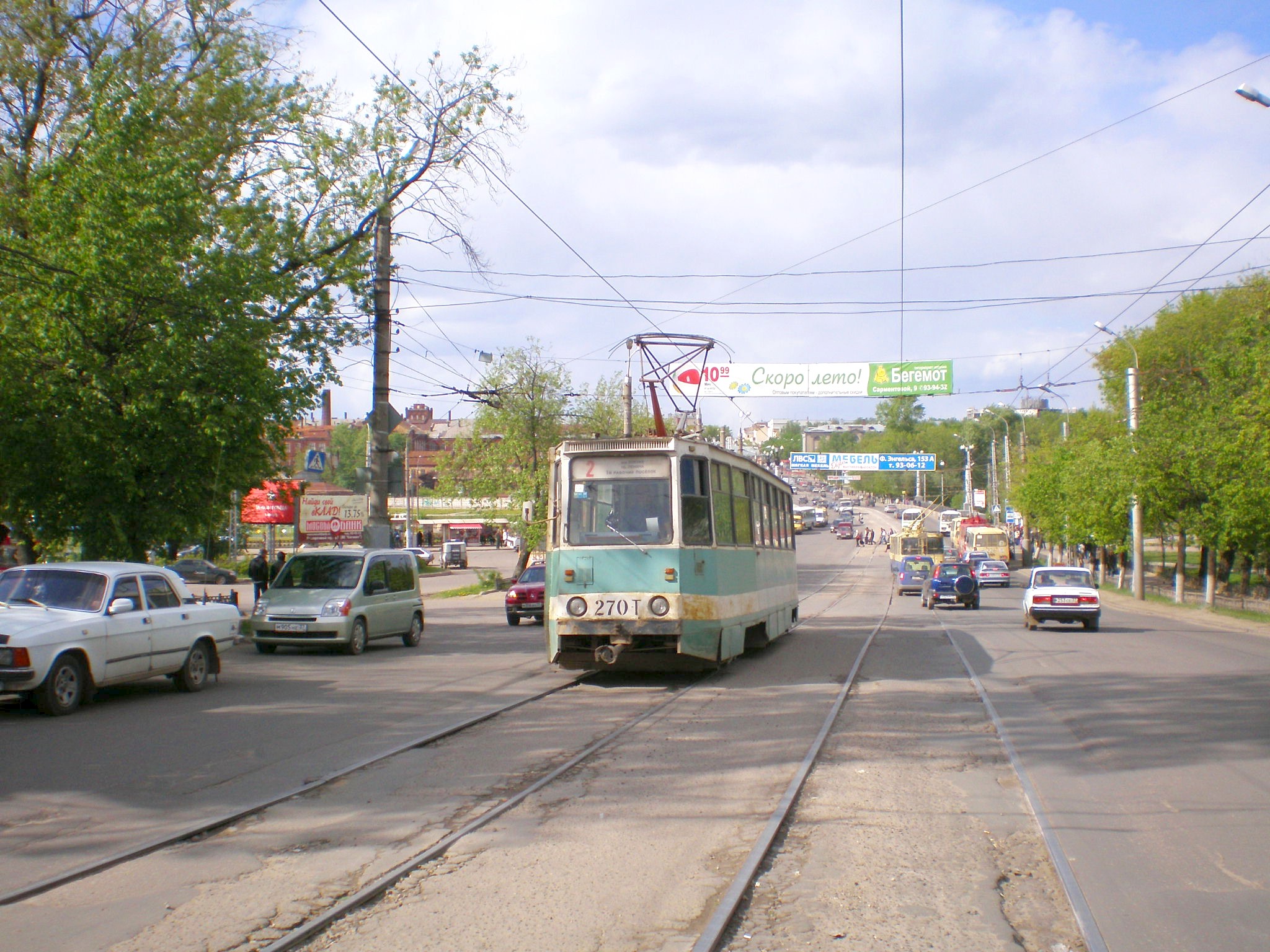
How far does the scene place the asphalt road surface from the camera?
520 cm

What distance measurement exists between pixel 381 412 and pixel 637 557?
10.8 metres

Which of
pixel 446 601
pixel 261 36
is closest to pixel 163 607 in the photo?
pixel 261 36

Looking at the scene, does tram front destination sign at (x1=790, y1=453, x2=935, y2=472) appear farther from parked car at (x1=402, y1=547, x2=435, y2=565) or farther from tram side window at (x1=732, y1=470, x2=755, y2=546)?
tram side window at (x1=732, y1=470, x2=755, y2=546)

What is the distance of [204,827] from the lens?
22.2 feet

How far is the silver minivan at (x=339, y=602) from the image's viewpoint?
18.7 m

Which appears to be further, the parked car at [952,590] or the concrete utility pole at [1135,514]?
the concrete utility pole at [1135,514]

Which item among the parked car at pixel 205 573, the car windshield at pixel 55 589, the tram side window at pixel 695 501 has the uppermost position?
the tram side window at pixel 695 501

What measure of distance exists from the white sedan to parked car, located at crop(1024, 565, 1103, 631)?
1934 centimetres

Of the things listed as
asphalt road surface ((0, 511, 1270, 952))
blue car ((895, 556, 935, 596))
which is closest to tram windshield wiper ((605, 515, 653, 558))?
asphalt road surface ((0, 511, 1270, 952))

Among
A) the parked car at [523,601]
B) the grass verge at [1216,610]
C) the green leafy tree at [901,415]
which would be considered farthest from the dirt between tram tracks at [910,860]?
the green leafy tree at [901,415]

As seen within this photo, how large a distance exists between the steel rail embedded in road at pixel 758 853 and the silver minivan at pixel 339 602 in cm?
1016

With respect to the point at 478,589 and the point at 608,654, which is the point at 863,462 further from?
the point at 608,654

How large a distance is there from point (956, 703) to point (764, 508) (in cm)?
682

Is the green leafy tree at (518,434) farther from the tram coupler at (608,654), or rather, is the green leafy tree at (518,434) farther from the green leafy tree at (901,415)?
the green leafy tree at (901,415)
